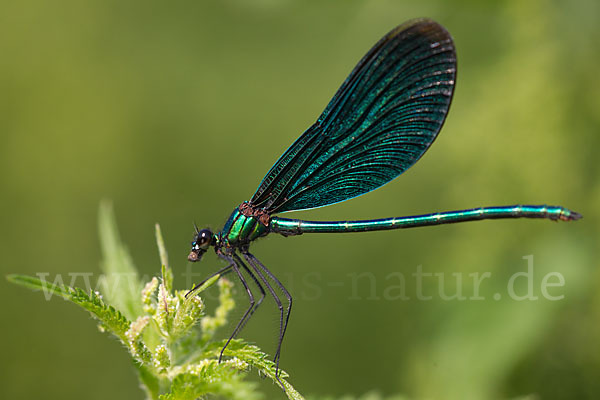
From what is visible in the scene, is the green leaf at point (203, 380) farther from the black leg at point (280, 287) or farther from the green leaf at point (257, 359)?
the black leg at point (280, 287)

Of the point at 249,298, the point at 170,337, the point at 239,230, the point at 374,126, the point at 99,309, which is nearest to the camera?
the point at 99,309

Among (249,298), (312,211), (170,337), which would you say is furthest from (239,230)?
(312,211)

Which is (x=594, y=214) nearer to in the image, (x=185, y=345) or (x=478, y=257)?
(x=478, y=257)

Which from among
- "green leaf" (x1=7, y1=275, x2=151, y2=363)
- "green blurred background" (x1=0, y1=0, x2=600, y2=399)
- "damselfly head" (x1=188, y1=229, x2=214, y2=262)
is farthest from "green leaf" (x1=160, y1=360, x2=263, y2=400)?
"damselfly head" (x1=188, y1=229, x2=214, y2=262)

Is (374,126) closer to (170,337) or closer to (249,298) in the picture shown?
(249,298)

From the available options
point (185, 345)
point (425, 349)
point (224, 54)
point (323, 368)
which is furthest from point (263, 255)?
point (185, 345)
